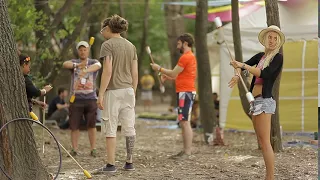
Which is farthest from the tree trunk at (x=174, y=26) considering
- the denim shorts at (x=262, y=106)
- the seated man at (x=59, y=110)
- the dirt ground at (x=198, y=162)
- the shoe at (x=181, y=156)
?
the denim shorts at (x=262, y=106)

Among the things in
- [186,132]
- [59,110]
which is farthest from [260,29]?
[59,110]

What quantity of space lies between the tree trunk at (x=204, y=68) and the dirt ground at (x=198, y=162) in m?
0.43

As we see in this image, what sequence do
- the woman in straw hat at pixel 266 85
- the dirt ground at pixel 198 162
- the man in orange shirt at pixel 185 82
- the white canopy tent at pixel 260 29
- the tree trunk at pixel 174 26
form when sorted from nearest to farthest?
the woman in straw hat at pixel 266 85 < the dirt ground at pixel 198 162 < the man in orange shirt at pixel 185 82 < the white canopy tent at pixel 260 29 < the tree trunk at pixel 174 26

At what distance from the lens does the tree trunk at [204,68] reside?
11.5 m

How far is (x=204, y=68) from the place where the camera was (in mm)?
11695

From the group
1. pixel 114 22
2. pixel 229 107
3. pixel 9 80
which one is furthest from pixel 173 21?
pixel 9 80

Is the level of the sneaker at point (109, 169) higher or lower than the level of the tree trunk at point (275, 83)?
lower

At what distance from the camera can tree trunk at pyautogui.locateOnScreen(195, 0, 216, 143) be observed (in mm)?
11531

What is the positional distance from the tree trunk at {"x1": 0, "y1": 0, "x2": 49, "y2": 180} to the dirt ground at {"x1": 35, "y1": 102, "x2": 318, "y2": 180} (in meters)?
0.96

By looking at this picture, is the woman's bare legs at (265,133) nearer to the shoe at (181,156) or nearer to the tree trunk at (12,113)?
the tree trunk at (12,113)

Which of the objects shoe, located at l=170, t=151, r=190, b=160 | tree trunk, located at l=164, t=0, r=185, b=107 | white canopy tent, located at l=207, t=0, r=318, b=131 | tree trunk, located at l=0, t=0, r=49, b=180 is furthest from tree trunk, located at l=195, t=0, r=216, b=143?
tree trunk, located at l=164, t=0, r=185, b=107

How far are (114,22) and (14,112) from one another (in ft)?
6.19

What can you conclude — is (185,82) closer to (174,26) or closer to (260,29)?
(260,29)

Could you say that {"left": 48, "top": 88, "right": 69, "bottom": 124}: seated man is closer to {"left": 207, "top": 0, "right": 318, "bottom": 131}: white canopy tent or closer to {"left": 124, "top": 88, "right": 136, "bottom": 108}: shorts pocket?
{"left": 207, "top": 0, "right": 318, "bottom": 131}: white canopy tent
